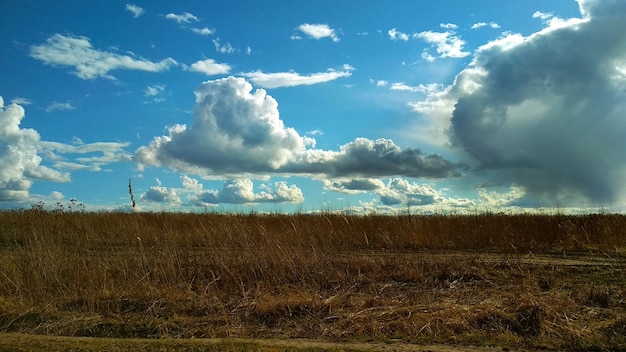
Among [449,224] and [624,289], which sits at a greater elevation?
[449,224]

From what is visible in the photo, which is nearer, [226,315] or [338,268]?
[226,315]

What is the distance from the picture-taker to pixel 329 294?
818cm

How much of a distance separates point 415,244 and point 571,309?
246 inches

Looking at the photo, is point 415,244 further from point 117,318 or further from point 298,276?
point 117,318

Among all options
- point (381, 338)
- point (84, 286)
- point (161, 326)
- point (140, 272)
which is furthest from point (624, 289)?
point (84, 286)

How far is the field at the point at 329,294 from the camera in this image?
6039mm

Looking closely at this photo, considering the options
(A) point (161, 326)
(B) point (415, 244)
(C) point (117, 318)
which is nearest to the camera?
(A) point (161, 326)

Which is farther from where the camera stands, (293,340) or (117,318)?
(117,318)

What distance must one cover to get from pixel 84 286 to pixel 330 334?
4.91 meters

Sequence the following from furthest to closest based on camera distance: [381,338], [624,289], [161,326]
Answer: [624,289] → [161,326] → [381,338]

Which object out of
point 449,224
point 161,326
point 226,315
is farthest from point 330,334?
point 449,224

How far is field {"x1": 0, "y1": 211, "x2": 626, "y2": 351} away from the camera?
6039 mm

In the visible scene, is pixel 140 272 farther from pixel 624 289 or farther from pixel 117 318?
pixel 624 289

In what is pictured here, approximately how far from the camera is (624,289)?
7.93 m
